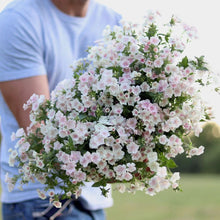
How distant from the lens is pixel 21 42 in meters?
2.55

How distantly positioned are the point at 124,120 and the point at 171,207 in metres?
14.0

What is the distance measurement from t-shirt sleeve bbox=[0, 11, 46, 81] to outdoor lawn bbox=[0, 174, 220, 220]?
1124 cm

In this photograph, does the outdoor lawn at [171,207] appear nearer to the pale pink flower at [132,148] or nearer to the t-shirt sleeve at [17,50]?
the t-shirt sleeve at [17,50]

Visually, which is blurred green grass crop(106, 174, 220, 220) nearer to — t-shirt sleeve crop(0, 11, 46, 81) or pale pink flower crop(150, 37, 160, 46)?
t-shirt sleeve crop(0, 11, 46, 81)

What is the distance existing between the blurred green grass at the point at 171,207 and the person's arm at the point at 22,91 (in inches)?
405

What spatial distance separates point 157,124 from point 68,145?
40 cm

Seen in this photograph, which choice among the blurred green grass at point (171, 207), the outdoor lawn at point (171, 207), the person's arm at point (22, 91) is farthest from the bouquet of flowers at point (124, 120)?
the outdoor lawn at point (171, 207)

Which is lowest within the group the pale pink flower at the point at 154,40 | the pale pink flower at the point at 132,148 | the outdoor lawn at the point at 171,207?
the outdoor lawn at the point at 171,207

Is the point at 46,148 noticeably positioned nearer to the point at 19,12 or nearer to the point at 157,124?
the point at 157,124

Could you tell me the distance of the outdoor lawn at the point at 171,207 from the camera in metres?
13.4

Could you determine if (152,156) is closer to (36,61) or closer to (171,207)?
(36,61)

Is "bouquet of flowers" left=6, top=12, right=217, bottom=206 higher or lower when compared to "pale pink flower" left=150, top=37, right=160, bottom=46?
lower

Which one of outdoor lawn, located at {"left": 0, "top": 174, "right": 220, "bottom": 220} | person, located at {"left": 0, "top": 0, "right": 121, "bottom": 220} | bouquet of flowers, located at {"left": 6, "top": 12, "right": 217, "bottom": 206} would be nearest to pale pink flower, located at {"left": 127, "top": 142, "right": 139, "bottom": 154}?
bouquet of flowers, located at {"left": 6, "top": 12, "right": 217, "bottom": 206}

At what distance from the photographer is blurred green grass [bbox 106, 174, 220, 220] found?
44.1ft
